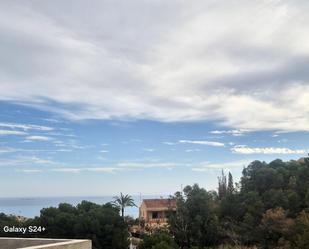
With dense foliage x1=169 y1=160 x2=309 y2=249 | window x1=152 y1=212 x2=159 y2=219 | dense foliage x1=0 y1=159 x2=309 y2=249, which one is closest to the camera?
dense foliage x1=169 y1=160 x2=309 y2=249

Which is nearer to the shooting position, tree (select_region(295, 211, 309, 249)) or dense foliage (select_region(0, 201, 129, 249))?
tree (select_region(295, 211, 309, 249))

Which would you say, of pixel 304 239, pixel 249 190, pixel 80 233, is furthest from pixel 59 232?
pixel 304 239

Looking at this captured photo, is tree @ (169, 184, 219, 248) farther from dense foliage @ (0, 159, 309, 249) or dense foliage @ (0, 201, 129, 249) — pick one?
dense foliage @ (0, 201, 129, 249)

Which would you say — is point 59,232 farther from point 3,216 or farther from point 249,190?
point 249,190

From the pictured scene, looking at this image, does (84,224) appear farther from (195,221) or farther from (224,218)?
(224,218)

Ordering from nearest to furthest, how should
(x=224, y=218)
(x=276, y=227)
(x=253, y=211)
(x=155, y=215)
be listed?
(x=276, y=227), (x=253, y=211), (x=224, y=218), (x=155, y=215)

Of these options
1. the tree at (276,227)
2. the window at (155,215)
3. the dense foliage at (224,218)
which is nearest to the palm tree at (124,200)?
the window at (155,215)

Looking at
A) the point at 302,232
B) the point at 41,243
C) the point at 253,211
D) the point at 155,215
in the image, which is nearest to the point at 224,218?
the point at 253,211

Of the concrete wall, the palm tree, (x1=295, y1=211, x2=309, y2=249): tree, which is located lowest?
(x1=295, y1=211, x2=309, y2=249): tree

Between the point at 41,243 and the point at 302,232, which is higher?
the point at 41,243

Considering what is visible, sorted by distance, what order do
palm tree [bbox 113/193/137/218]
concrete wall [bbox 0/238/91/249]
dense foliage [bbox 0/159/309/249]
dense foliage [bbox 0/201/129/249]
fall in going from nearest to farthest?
concrete wall [bbox 0/238/91/249] < dense foliage [bbox 0/159/309/249] < dense foliage [bbox 0/201/129/249] < palm tree [bbox 113/193/137/218]

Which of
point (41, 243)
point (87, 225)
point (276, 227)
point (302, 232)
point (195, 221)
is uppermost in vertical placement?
point (41, 243)

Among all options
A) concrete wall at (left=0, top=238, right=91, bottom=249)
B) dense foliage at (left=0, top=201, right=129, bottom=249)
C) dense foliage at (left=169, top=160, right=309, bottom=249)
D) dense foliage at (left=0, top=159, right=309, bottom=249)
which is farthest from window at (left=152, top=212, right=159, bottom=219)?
concrete wall at (left=0, top=238, right=91, bottom=249)

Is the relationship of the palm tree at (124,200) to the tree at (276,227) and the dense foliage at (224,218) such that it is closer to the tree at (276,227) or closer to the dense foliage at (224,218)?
the dense foliage at (224,218)
